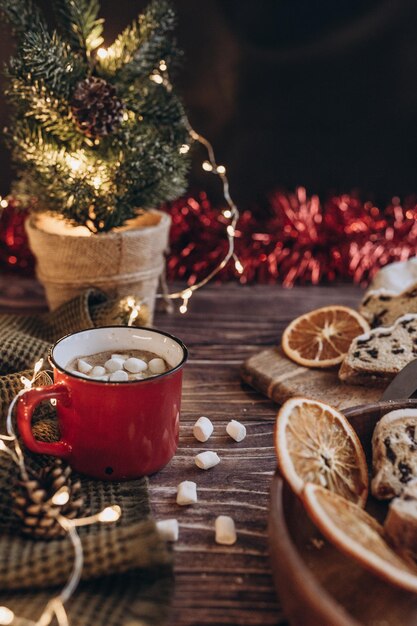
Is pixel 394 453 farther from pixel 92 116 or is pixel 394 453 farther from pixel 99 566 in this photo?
pixel 92 116

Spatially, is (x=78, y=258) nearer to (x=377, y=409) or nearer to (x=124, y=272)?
(x=124, y=272)

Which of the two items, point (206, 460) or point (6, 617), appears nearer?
point (6, 617)

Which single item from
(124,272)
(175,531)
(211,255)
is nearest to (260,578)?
(175,531)

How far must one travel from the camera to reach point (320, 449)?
0.88m

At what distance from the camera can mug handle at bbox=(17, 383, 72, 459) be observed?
35.3 inches

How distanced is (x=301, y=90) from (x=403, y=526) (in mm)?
1509

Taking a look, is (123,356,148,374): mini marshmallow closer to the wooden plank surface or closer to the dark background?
the wooden plank surface

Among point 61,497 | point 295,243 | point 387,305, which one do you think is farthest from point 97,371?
point 295,243

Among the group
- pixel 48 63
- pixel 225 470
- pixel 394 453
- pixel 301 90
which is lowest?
pixel 225 470

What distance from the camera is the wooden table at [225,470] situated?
30.2 inches

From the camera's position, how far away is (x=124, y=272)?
1418mm

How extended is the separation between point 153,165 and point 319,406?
25.8 inches

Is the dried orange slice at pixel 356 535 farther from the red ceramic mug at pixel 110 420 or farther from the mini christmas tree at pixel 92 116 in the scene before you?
the mini christmas tree at pixel 92 116

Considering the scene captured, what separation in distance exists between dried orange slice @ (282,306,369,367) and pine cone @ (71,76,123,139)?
22.1 inches
